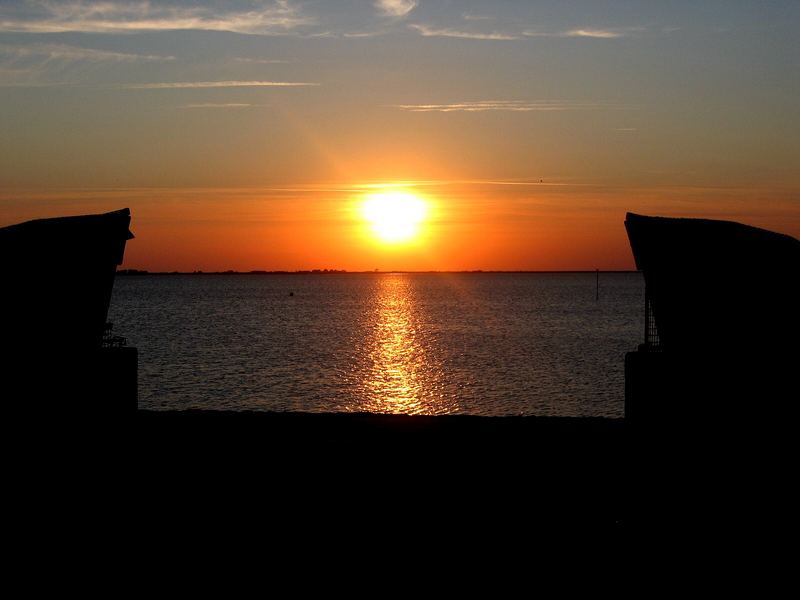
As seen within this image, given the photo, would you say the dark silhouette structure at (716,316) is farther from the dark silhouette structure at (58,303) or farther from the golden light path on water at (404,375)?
the golden light path on water at (404,375)

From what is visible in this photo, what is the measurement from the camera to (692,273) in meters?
18.2

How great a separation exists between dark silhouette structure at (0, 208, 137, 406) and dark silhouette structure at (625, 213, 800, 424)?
11.8 metres

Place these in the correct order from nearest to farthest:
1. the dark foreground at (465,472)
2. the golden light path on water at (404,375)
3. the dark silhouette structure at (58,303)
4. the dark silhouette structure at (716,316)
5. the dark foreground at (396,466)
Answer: the dark foreground at (465,472) < the dark silhouette structure at (716,316) < the dark foreground at (396,466) < the dark silhouette structure at (58,303) < the golden light path on water at (404,375)

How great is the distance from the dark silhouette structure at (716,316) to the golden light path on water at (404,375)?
3443 cm

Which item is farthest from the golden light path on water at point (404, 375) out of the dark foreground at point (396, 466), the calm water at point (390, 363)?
the dark foreground at point (396, 466)

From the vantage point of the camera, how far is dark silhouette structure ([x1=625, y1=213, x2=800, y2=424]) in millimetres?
16047

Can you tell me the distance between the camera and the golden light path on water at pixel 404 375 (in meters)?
56.9

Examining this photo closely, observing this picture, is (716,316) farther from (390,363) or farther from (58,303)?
(390,363)

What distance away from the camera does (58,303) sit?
19344mm

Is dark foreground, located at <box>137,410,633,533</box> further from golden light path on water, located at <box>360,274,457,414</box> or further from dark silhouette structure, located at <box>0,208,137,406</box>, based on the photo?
golden light path on water, located at <box>360,274,457,414</box>

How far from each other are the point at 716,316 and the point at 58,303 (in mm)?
13000

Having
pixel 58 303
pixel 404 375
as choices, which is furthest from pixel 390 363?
pixel 58 303

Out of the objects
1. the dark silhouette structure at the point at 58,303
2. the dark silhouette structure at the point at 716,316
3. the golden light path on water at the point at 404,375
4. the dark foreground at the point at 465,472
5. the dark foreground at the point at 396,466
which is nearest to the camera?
the dark foreground at the point at 465,472

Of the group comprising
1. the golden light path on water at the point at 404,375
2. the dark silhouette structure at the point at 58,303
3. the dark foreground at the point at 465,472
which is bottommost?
the dark foreground at the point at 465,472
